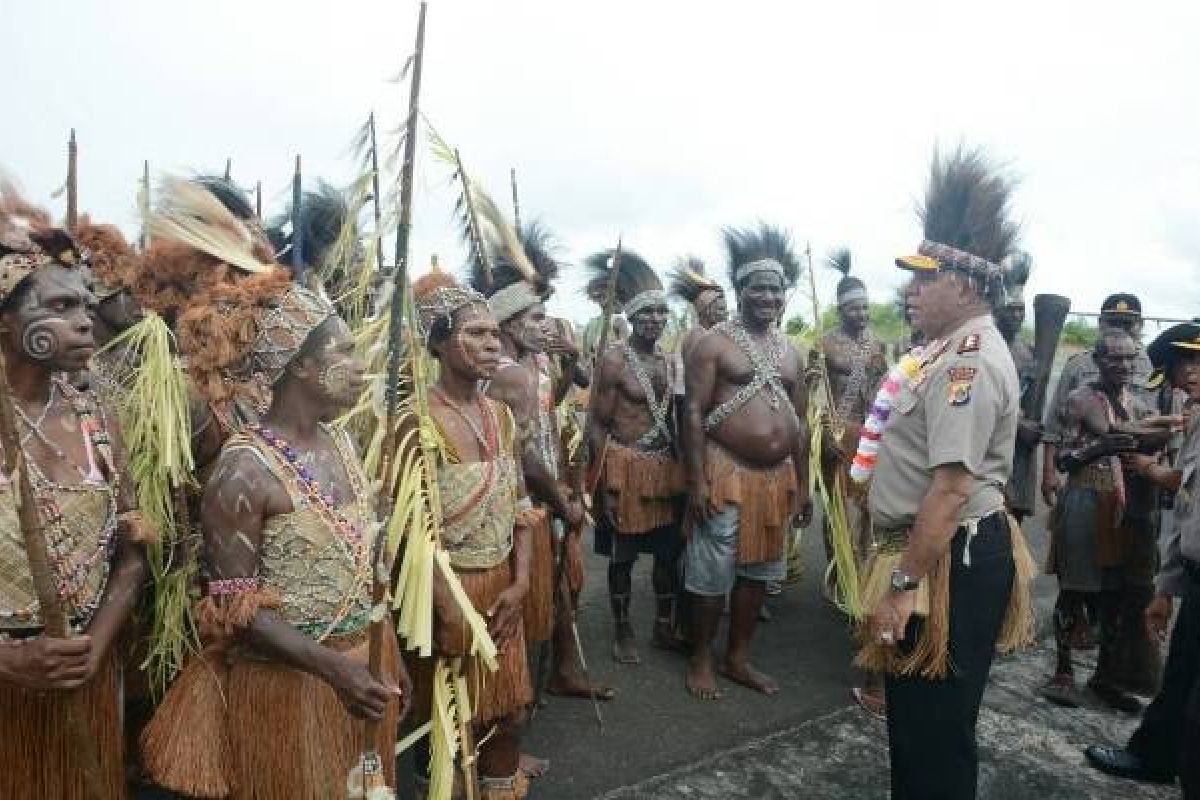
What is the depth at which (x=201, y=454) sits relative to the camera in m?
3.24

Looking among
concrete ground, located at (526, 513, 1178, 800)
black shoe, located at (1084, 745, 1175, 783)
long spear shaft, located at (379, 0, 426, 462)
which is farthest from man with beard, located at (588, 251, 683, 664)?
long spear shaft, located at (379, 0, 426, 462)

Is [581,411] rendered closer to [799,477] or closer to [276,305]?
[799,477]

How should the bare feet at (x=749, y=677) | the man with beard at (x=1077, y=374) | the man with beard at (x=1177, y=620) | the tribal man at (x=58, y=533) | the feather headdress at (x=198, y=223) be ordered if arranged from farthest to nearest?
the man with beard at (x=1077, y=374) < the bare feet at (x=749, y=677) < the man with beard at (x=1177, y=620) < the feather headdress at (x=198, y=223) < the tribal man at (x=58, y=533)

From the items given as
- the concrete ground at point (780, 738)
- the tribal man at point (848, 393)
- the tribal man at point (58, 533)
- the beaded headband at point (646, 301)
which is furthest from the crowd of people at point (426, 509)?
the tribal man at point (848, 393)

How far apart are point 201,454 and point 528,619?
4.57ft

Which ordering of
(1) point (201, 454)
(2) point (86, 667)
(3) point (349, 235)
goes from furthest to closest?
1. (1) point (201, 454)
2. (3) point (349, 235)
3. (2) point (86, 667)

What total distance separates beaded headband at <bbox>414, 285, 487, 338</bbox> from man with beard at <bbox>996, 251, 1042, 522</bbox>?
11.1ft

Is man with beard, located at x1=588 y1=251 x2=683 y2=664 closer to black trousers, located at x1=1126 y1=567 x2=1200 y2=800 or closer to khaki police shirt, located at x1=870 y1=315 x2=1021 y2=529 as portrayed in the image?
khaki police shirt, located at x1=870 y1=315 x2=1021 y2=529

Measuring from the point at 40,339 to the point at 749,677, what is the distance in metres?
3.77

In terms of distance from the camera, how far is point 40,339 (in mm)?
2107

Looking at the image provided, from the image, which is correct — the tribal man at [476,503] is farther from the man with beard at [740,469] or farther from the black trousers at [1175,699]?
the black trousers at [1175,699]

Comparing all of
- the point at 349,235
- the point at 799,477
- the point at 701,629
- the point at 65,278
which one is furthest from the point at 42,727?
the point at 799,477

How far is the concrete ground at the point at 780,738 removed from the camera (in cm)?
368

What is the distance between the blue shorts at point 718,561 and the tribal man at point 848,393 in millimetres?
808
